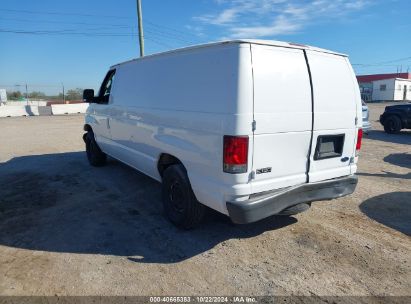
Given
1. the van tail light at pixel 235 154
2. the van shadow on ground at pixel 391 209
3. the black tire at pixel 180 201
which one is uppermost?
the van tail light at pixel 235 154

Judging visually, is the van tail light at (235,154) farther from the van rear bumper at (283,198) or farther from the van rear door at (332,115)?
the van rear door at (332,115)

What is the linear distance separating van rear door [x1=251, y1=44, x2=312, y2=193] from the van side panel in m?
0.15

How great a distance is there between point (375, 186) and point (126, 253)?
4791 millimetres

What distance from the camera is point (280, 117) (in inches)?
138

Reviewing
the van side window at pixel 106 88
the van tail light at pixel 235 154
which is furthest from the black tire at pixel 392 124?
the van tail light at pixel 235 154

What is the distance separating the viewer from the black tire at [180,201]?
13.6 feet

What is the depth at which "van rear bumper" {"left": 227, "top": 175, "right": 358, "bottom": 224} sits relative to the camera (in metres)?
3.38

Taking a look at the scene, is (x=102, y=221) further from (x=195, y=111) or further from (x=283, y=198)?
(x=283, y=198)

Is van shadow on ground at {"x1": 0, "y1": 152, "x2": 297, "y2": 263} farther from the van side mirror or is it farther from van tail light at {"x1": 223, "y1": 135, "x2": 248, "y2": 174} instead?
the van side mirror

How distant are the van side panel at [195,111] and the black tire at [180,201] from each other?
0.20 m

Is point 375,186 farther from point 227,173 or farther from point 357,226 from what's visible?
point 227,173

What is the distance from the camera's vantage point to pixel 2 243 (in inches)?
163

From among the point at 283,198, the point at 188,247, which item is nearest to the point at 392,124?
the point at 283,198

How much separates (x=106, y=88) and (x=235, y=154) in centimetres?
460
